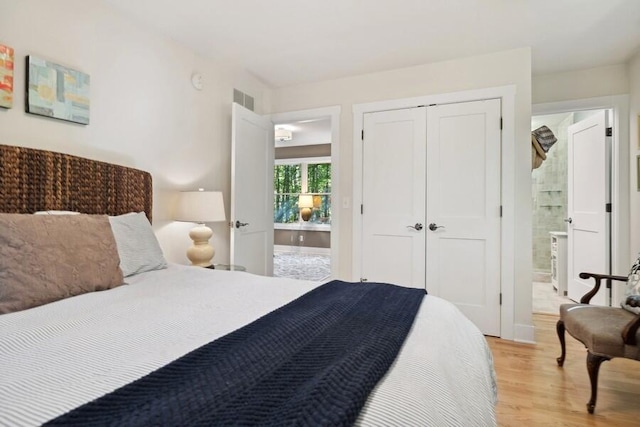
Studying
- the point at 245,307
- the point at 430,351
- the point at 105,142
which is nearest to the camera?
the point at 430,351

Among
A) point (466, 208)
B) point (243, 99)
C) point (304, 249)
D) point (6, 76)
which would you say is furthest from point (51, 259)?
point (304, 249)

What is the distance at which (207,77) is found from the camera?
304 cm

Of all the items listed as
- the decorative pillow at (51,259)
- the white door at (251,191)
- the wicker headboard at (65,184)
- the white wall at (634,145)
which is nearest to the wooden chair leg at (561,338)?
the white wall at (634,145)

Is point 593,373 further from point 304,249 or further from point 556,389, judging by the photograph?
point 304,249

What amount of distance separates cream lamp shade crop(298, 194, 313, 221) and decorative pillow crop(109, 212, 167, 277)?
18.5 feet

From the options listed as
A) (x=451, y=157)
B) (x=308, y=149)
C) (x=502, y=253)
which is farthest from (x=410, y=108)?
(x=308, y=149)

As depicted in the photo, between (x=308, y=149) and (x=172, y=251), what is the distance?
17.0ft

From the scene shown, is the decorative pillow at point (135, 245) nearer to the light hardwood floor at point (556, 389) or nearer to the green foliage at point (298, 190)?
the light hardwood floor at point (556, 389)

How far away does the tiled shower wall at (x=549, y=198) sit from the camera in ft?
16.6

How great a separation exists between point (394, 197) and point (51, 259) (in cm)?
272

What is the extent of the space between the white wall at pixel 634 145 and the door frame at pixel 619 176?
56 millimetres

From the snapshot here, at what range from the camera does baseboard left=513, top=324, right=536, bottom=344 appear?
2.81 metres

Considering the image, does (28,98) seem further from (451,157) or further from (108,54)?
(451,157)

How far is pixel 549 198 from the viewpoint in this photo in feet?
17.0
